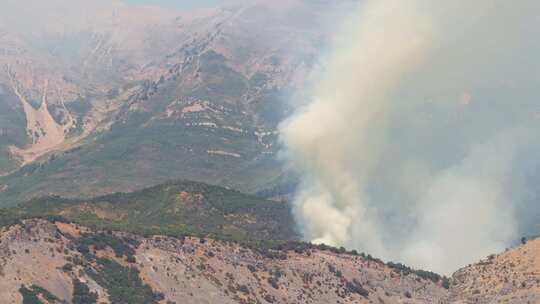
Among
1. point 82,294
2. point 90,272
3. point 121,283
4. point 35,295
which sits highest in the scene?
point 121,283

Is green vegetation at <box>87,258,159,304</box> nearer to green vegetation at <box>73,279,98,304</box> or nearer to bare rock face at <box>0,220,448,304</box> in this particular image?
bare rock face at <box>0,220,448,304</box>

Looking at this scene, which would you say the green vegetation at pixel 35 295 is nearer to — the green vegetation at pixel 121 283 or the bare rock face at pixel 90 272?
the bare rock face at pixel 90 272

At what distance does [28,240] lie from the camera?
17688 cm

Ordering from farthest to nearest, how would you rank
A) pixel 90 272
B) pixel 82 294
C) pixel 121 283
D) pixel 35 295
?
pixel 121 283 → pixel 90 272 → pixel 82 294 → pixel 35 295

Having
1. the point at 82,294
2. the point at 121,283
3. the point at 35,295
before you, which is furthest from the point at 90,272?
the point at 35,295

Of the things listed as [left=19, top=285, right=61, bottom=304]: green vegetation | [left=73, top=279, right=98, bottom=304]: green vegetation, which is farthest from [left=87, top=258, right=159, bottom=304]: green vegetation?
[left=19, top=285, right=61, bottom=304]: green vegetation

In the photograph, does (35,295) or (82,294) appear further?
(82,294)

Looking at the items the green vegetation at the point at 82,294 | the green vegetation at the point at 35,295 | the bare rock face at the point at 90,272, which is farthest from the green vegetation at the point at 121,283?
the green vegetation at the point at 35,295

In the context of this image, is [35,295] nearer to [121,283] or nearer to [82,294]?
[82,294]

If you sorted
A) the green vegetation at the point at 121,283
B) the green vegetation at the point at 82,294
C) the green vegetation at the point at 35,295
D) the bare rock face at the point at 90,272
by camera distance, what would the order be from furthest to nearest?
the green vegetation at the point at 121,283 → the green vegetation at the point at 82,294 → the bare rock face at the point at 90,272 → the green vegetation at the point at 35,295

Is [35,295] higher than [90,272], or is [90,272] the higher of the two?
[90,272]

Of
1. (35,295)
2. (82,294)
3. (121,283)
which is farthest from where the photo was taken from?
(121,283)

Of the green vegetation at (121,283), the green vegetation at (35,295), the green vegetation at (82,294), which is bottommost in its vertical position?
the green vegetation at (35,295)

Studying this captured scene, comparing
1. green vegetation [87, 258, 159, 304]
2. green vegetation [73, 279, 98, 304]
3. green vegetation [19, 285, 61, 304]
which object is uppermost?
green vegetation [87, 258, 159, 304]
